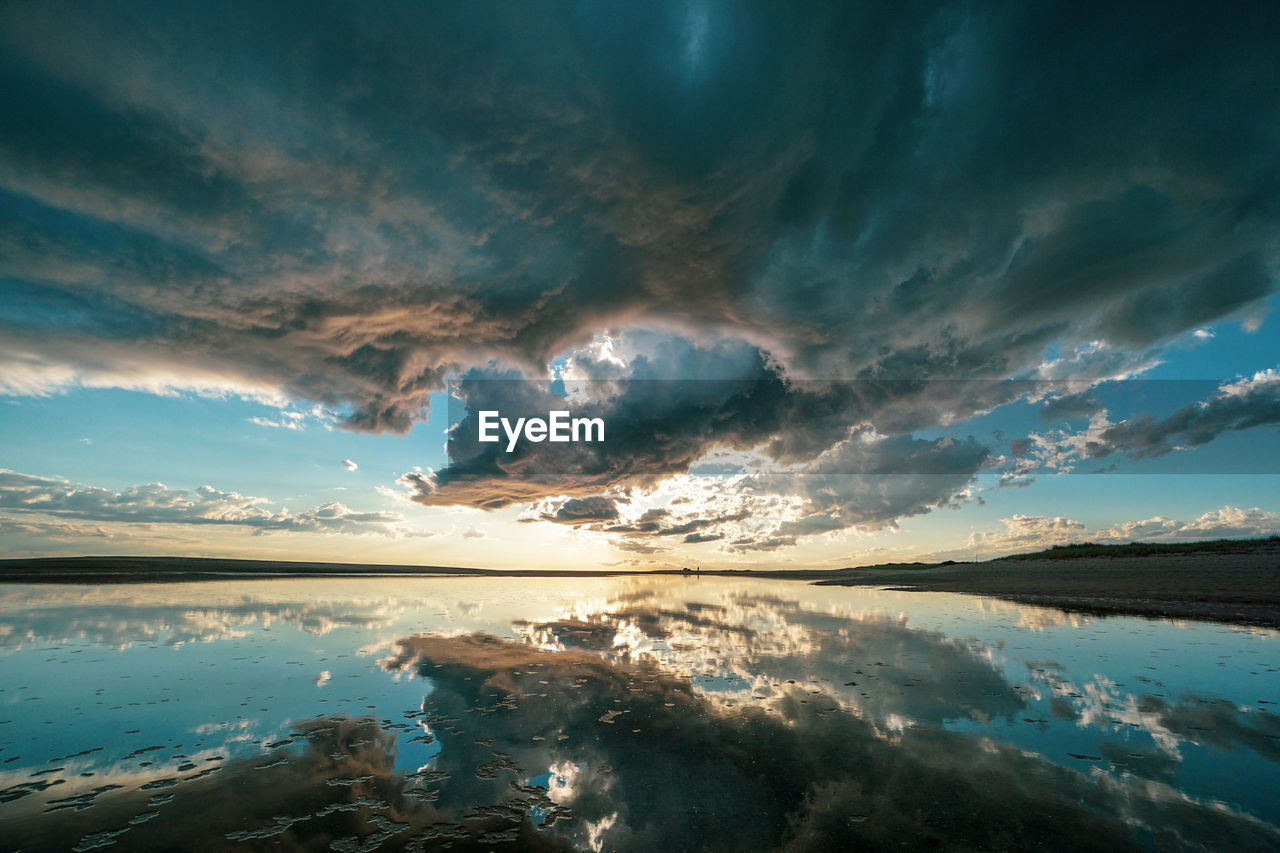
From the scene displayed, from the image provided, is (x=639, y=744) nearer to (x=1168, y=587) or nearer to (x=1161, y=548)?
(x=1168, y=587)

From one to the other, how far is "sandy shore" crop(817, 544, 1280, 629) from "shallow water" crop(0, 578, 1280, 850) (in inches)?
319

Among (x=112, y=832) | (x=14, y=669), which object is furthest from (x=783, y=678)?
(x=14, y=669)

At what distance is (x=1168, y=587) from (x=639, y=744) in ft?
133

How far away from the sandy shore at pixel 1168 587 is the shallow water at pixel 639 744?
8.10m

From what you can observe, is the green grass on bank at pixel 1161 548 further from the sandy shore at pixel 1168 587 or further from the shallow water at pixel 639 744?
the shallow water at pixel 639 744

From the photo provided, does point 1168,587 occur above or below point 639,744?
above

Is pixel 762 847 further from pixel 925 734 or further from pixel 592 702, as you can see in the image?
pixel 592 702

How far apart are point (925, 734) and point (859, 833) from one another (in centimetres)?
388

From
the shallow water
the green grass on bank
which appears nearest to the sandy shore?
the green grass on bank

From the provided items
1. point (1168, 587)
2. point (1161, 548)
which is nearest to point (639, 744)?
point (1168, 587)

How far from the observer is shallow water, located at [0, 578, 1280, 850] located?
5.70 meters

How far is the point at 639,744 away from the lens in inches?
326

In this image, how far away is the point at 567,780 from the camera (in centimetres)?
697

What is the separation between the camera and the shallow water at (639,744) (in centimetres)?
570
